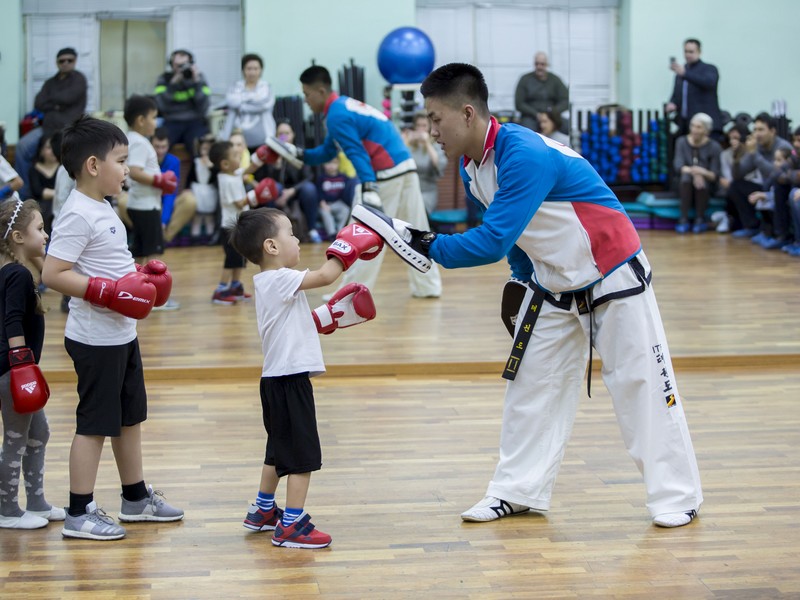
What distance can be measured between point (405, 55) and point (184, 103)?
7.95 ft

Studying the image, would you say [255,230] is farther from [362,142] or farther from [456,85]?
[362,142]

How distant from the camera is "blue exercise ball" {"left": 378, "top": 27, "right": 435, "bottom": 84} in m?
12.3

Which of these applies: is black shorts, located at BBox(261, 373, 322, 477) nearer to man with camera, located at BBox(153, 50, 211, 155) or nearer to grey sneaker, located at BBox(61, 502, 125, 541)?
grey sneaker, located at BBox(61, 502, 125, 541)

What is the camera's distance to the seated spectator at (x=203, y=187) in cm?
1148

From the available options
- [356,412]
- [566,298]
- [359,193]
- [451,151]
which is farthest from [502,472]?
[359,193]

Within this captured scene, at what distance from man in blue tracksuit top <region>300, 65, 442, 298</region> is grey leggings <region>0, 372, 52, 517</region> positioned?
3601 millimetres

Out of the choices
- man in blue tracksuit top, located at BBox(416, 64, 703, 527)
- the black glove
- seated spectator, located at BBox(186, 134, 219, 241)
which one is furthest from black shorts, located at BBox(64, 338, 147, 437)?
seated spectator, located at BBox(186, 134, 219, 241)

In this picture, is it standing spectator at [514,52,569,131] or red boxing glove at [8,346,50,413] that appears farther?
standing spectator at [514,52,569,131]

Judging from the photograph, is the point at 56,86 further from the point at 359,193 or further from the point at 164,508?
the point at 164,508

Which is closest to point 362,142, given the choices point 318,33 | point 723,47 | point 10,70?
point 318,33

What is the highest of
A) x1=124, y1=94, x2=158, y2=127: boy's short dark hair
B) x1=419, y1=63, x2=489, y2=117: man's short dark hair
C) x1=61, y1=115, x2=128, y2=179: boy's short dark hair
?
x1=124, y1=94, x2=158, y2=127: boy's short dark hair

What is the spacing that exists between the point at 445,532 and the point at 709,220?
9.37 metres

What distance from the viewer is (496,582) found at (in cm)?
318

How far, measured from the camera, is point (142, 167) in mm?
7371
